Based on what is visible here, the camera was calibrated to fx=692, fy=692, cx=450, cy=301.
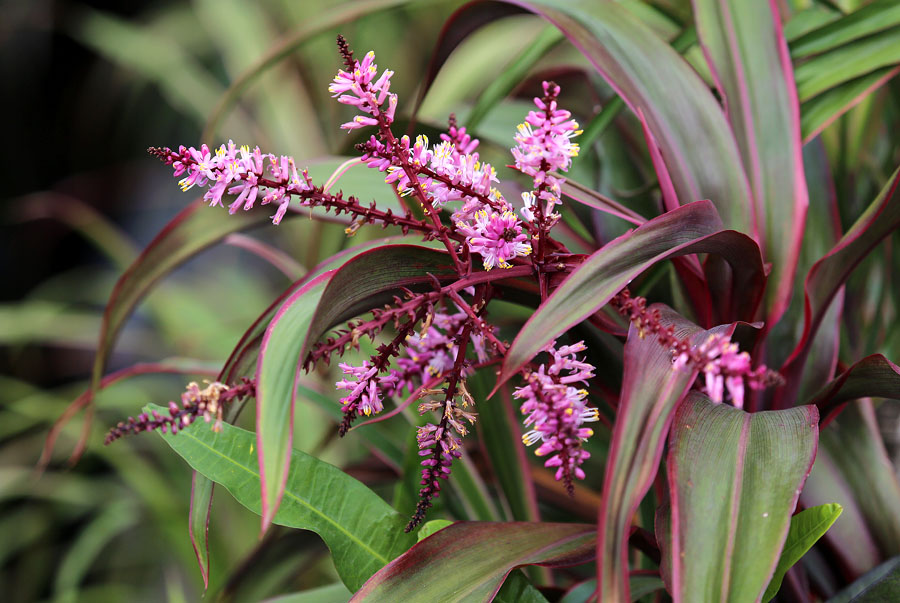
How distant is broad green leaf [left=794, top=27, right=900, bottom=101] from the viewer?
46cm

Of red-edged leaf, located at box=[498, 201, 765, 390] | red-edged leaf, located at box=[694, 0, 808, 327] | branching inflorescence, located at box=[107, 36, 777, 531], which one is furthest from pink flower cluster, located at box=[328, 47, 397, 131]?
red-edged leaf, located at box=[694, 0, 808, 327]

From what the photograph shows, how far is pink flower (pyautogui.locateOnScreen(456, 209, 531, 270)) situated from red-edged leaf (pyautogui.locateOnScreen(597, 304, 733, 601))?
7 centimetres

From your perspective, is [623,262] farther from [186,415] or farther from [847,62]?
[847,62]

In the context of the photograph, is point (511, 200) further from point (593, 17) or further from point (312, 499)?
point (312, 499)

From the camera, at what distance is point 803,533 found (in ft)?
1.04

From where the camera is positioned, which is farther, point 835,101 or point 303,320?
point 835,101

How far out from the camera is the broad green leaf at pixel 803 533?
306 millimetres

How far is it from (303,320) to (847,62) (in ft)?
1.37

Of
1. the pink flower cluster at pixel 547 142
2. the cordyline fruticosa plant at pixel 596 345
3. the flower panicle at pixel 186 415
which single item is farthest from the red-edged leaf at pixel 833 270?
the flower panicle at pixel 186 415

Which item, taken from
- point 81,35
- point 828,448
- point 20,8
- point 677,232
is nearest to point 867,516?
point 828,448

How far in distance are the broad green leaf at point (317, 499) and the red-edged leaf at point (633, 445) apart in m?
0.16

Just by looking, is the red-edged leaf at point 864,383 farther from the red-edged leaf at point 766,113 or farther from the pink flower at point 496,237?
the pink flower at point 496,237

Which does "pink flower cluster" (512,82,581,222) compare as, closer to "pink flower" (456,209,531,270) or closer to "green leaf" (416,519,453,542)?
"pink flower" (456,209,531,270)

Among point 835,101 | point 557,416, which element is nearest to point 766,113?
point 835,101
